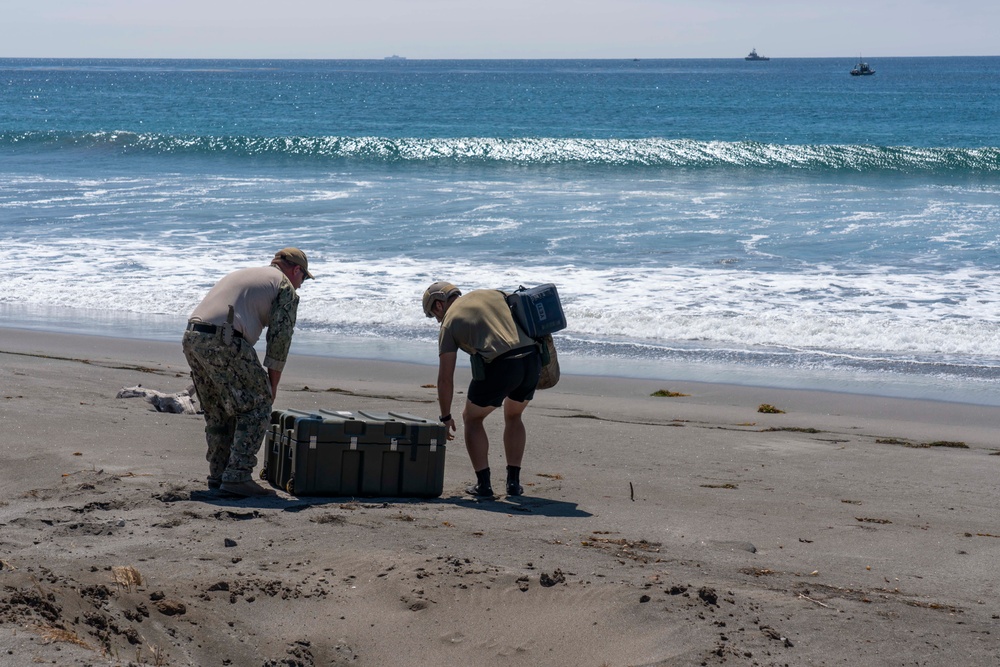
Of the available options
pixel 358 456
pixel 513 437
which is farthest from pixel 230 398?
pixel 513 437

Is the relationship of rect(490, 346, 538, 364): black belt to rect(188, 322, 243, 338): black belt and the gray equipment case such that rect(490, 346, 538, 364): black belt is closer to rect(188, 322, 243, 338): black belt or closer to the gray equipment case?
the gray equipment case

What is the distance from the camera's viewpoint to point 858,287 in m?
13.5

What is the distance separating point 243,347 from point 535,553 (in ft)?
6.04

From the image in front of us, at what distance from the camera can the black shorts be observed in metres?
5.92

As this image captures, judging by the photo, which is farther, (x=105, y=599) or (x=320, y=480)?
(x=320, y=480)

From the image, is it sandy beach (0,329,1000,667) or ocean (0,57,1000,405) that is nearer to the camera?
sandy beach (0,329,1000,667)

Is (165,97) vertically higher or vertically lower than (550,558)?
higher

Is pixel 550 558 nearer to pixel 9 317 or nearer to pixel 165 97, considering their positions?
pixel 9 317

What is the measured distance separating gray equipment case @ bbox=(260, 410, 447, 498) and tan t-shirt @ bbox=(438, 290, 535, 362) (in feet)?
1.55

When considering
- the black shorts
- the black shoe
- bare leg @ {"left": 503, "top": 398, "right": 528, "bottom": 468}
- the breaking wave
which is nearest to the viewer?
the black shorts

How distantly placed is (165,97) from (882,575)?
2919 inches

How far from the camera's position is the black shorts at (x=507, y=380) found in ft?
19.4

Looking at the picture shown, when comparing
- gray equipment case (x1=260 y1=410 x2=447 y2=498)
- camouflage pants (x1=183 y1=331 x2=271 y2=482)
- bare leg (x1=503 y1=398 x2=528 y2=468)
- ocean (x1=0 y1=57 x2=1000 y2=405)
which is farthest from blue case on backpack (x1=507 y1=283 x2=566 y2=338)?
ocean (x1=0 y1=57 x2=1000 y2=405)

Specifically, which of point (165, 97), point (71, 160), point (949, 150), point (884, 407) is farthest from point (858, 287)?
point (165, 97)
